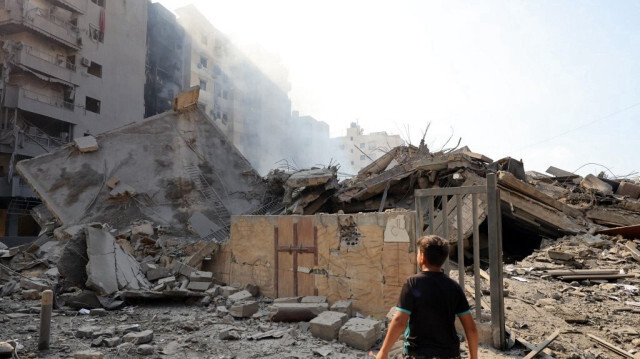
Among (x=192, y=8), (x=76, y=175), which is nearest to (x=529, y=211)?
(x=76, y=175)

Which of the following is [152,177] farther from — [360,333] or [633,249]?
[633,249]

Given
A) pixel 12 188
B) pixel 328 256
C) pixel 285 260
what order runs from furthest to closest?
pixel 12 188, pixel 285 260, pixel 328 256

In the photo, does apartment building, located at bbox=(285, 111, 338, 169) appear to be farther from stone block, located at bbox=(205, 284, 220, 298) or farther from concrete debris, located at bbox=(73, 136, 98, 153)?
stone block, located at bbox=(205, 284, 220, 298)

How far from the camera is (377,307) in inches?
242

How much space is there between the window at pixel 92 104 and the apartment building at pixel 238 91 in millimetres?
11331

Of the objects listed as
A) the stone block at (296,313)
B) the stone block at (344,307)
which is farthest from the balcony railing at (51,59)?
the stone block at (344,307)

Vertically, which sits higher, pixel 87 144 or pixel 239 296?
pixel 87 144

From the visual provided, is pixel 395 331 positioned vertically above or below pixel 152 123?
below

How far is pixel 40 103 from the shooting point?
23.6m

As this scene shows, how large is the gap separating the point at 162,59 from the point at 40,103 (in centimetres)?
1487

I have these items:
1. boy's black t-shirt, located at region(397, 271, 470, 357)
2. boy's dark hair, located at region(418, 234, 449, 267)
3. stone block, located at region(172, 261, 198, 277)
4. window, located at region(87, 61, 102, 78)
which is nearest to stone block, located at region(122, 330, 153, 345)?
stone block, located at region(172, 261, 198, 277)

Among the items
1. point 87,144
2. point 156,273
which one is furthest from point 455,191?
point 87,144

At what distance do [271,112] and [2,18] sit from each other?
31.1 meters

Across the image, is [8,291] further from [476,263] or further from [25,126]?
[25,126]
